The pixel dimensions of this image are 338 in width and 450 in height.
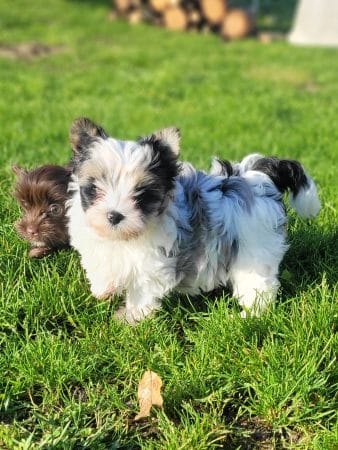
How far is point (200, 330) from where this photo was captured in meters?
3.45

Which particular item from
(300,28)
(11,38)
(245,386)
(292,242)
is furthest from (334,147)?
(300,28)

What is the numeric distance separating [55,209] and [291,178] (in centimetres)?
159

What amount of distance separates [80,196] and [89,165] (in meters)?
0.24

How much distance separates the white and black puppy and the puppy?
0.37 metres

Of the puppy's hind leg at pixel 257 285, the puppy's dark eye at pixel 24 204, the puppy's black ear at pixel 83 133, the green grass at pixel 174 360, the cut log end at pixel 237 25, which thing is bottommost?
the cut log end at pixel 237 25

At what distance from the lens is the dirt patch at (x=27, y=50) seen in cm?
1359

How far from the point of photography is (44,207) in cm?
407

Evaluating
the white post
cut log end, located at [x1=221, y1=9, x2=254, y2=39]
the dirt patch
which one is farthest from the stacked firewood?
the dirt patch

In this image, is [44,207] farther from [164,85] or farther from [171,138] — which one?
[164,85]

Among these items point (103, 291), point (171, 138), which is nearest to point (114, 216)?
point (171, 138)

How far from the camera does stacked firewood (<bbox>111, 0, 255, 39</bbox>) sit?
18.5 meters

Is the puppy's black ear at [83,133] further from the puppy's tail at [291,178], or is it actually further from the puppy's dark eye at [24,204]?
the puppy's tail at [291,178]

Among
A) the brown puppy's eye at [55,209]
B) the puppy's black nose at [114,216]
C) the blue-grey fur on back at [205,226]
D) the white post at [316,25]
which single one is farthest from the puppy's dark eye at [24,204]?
the white post at [316,25]

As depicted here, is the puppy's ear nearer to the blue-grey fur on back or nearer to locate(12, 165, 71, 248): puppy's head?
the blue-grey fur on back
